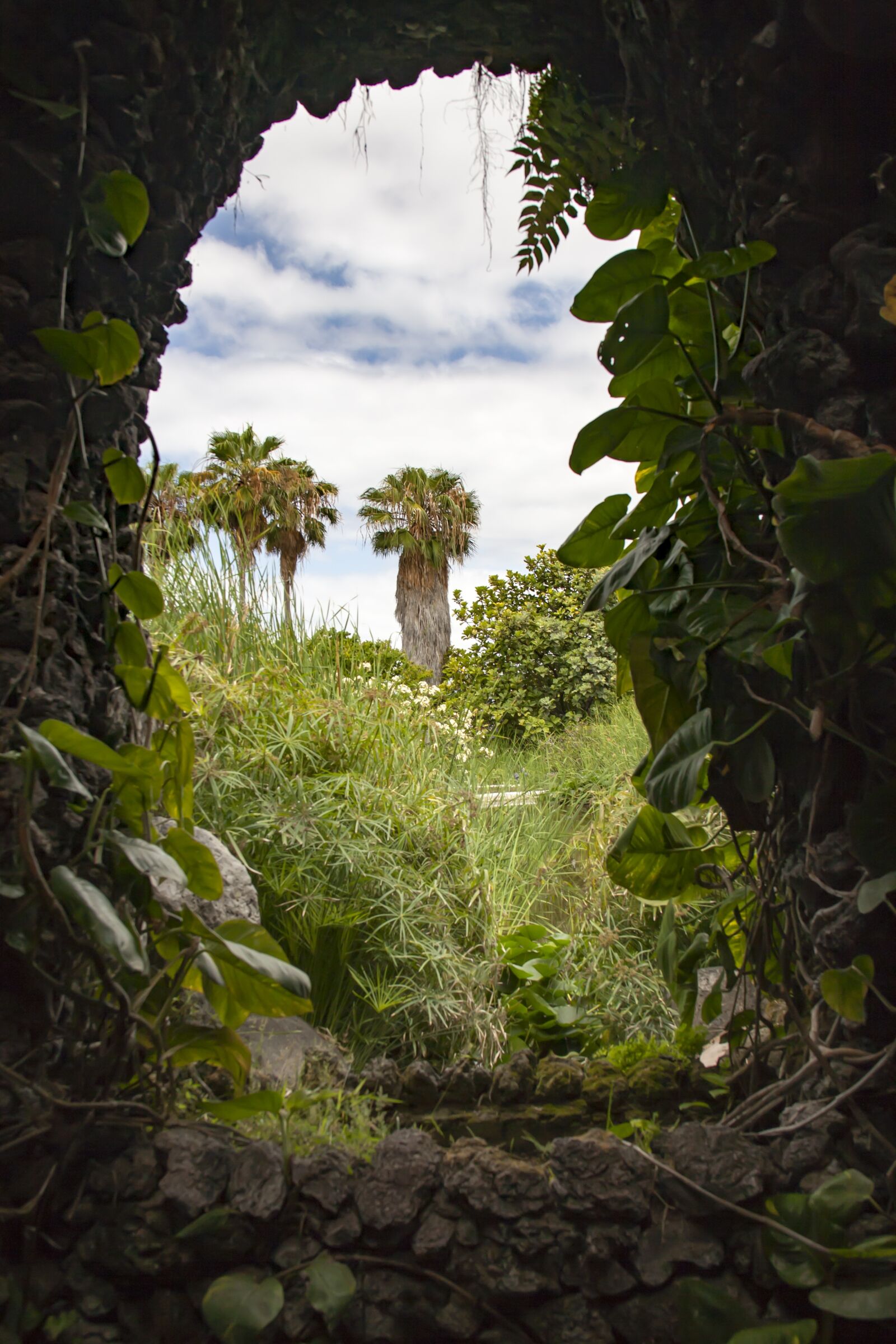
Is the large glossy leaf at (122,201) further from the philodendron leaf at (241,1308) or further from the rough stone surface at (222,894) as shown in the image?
the philodendron leaf at (241,1308)

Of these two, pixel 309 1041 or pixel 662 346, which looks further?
pixel 309 1041

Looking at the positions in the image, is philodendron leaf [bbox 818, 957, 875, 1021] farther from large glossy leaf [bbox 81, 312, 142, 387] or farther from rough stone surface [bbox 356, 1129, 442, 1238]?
large glossy leaf [bbox 81, 312, 142, 387]

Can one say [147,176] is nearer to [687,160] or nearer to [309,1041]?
[687,160]

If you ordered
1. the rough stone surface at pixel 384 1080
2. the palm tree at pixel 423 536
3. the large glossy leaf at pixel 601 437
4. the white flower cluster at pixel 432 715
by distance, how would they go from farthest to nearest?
1. the palm tree at pixel 423 536
2. the white flower cluster at pixel 432 715
3. the rough stone surface at pixel 384 1080
4. the large glossy leaf at pixel 601 437

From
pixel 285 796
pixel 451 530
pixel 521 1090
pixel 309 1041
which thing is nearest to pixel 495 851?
pixel 285 796

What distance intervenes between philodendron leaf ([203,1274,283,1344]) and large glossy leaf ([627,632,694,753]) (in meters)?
0.84

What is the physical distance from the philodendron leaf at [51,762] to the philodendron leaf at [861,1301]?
37.8 inches

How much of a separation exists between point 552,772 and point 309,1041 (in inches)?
131

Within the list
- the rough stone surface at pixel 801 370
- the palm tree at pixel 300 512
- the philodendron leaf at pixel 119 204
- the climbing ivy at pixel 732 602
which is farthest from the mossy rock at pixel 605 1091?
the palm tree at pixel 300 512

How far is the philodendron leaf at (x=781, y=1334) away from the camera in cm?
84

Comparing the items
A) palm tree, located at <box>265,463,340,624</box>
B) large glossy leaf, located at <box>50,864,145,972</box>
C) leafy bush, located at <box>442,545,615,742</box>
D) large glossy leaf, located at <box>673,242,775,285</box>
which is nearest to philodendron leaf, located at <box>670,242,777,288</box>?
large glossy leaf, located at <box>673,242,775,285</box>

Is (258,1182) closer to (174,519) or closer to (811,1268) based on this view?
(811,1268)

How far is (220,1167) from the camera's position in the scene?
3.43 ft

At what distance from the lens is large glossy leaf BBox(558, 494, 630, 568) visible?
4.43ft
